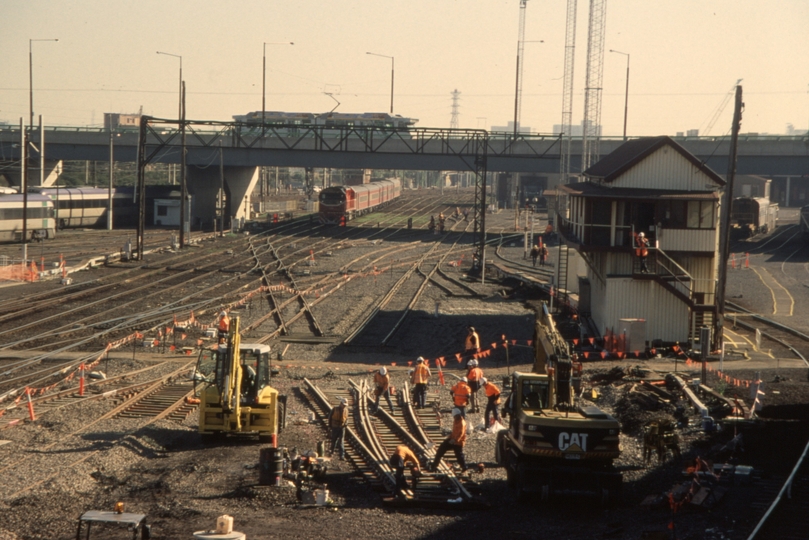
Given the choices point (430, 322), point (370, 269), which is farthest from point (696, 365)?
point (370, 269)

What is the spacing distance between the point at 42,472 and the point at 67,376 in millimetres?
9076

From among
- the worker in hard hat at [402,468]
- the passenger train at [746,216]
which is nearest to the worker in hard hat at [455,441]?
the worker in hard hat at [402,468]

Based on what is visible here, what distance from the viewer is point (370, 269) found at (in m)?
50.4

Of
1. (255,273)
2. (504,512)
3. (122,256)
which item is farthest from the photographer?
(122,256)

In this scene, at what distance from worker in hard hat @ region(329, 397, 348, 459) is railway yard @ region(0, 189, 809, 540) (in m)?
0.51

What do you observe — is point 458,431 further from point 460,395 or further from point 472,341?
point 472,341

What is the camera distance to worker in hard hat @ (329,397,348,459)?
17.5 m

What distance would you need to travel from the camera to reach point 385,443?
61.4 feet

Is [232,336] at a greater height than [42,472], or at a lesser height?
greater

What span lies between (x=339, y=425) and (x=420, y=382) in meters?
4.30

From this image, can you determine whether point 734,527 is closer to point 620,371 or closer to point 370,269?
point 620,371

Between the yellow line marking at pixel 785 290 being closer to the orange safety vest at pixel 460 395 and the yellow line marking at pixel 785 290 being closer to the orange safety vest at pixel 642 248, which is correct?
the orange safety vest at pixel 642 248

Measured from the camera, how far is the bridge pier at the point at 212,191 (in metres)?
75.8

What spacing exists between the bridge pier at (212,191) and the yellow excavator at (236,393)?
2272 inches
